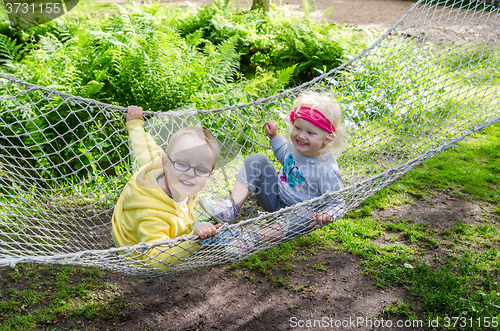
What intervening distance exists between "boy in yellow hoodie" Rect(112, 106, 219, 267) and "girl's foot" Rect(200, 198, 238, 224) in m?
0.34

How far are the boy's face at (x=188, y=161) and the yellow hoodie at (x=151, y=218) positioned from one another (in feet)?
0.20

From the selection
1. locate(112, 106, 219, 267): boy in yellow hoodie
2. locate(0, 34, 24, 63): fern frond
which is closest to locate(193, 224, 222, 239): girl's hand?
locate(112, 106, 219, 267): boy in yellow hoodie

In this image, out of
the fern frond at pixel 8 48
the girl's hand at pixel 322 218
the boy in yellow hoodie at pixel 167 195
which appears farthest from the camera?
the fern frond at pixel 8 48

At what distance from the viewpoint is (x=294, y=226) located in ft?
6.16

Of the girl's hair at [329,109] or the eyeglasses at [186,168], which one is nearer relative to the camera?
the eyeglasses at [186,168]

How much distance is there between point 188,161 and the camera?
5.20ft

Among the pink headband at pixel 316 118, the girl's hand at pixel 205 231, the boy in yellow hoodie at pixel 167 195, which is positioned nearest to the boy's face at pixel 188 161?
the boy in yellow hoodie at pixel 167 195

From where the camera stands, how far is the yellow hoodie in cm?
156

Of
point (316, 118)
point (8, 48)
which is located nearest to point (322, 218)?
point (316, 118)

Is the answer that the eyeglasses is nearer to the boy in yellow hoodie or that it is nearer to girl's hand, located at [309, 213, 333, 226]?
the boy in yellow hoodie

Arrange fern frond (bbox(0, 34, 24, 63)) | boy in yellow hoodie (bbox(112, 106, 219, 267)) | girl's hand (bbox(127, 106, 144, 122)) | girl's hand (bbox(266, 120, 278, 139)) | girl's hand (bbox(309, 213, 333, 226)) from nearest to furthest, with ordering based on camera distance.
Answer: boy in yellow hoodie (bbox(112, 106, 219, 267))
girl's hand (bbox(309, 213, 333, 226))
girl's hand (bbox(127, 106, 144, 122))
girl's hand (bbox(266, 120, 278, 139))
fern frond (bbox(0, 34, 24, 63))

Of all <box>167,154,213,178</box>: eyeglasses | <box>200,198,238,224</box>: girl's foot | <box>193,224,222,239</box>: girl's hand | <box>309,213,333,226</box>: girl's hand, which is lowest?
<box>200,198,238,224</box>: girl's foot

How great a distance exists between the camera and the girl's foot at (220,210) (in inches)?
81.0

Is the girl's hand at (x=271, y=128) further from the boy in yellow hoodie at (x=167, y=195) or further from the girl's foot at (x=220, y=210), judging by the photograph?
the boy in yellow hoodie at (x=167, y=195)
